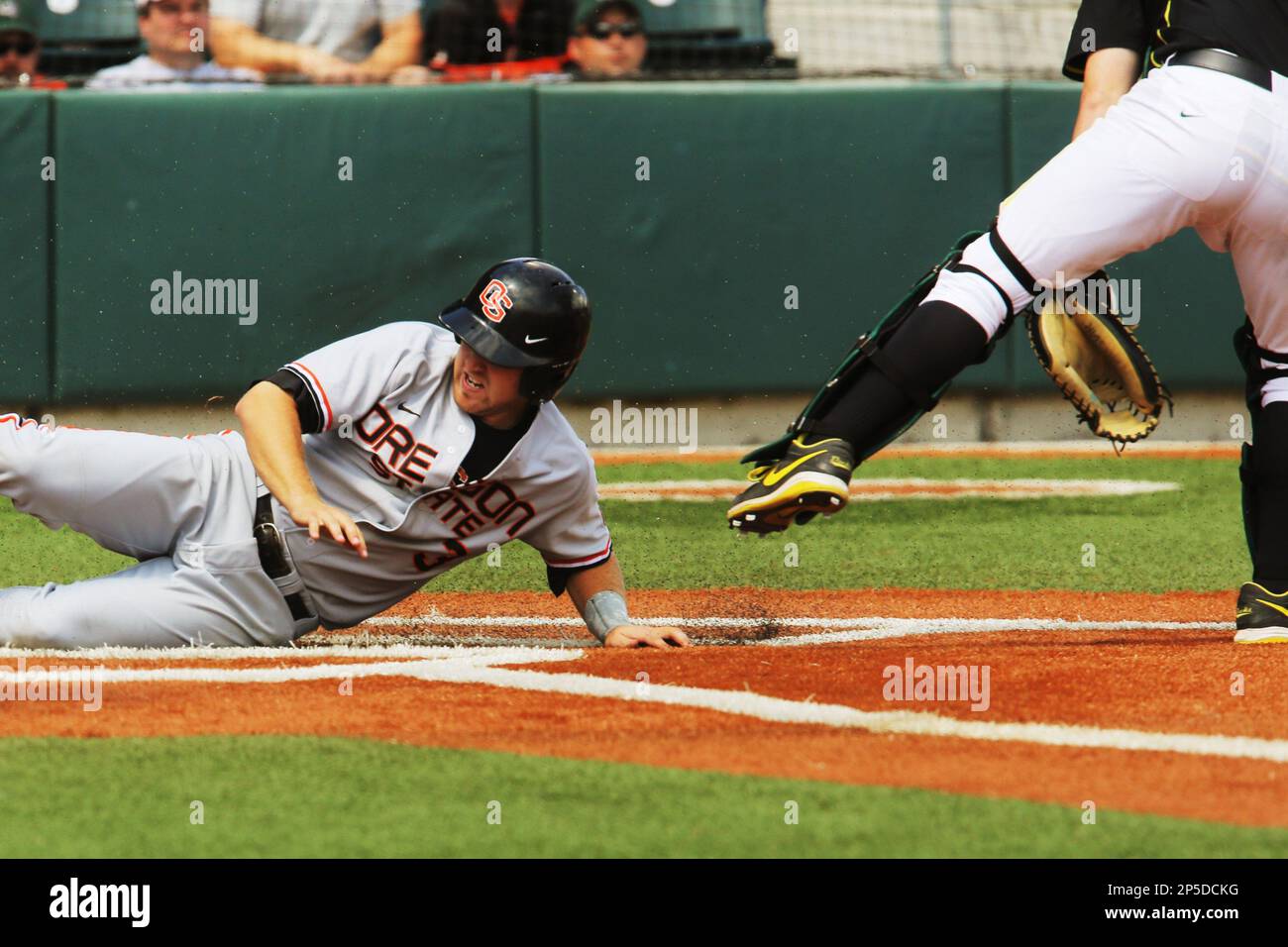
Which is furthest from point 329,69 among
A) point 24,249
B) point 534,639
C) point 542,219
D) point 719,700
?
point 719,700

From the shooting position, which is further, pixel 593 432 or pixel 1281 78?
pixel 593 432

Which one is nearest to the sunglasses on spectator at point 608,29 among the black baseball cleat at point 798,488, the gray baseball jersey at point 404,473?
the gray baseball jersey at point 404,473

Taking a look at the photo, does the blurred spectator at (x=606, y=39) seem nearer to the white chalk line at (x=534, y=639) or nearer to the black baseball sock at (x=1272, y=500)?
the white chalk line at (x=534, y=639)

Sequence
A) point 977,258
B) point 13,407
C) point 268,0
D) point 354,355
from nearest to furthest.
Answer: point 977,258
point 354,355
point 13,407
point 268,0

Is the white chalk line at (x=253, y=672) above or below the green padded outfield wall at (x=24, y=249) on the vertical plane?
below

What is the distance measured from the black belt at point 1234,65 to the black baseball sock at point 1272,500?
869 mm

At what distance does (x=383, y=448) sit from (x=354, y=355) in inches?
8.9

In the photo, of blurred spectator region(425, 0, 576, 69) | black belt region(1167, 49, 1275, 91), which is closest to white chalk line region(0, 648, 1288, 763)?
black belt region(1167, 49, 1275, 91)

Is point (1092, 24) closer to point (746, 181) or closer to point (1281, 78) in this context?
point (1281, 78)

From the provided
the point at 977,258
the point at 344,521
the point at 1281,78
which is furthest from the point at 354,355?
the point at 1281,78

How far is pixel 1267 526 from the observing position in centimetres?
465

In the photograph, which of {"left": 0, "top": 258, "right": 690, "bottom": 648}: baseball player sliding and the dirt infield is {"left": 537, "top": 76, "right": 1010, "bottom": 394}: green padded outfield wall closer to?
the dirt infield

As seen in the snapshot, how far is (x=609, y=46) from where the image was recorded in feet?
36.8

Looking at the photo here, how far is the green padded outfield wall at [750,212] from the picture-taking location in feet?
35.6
